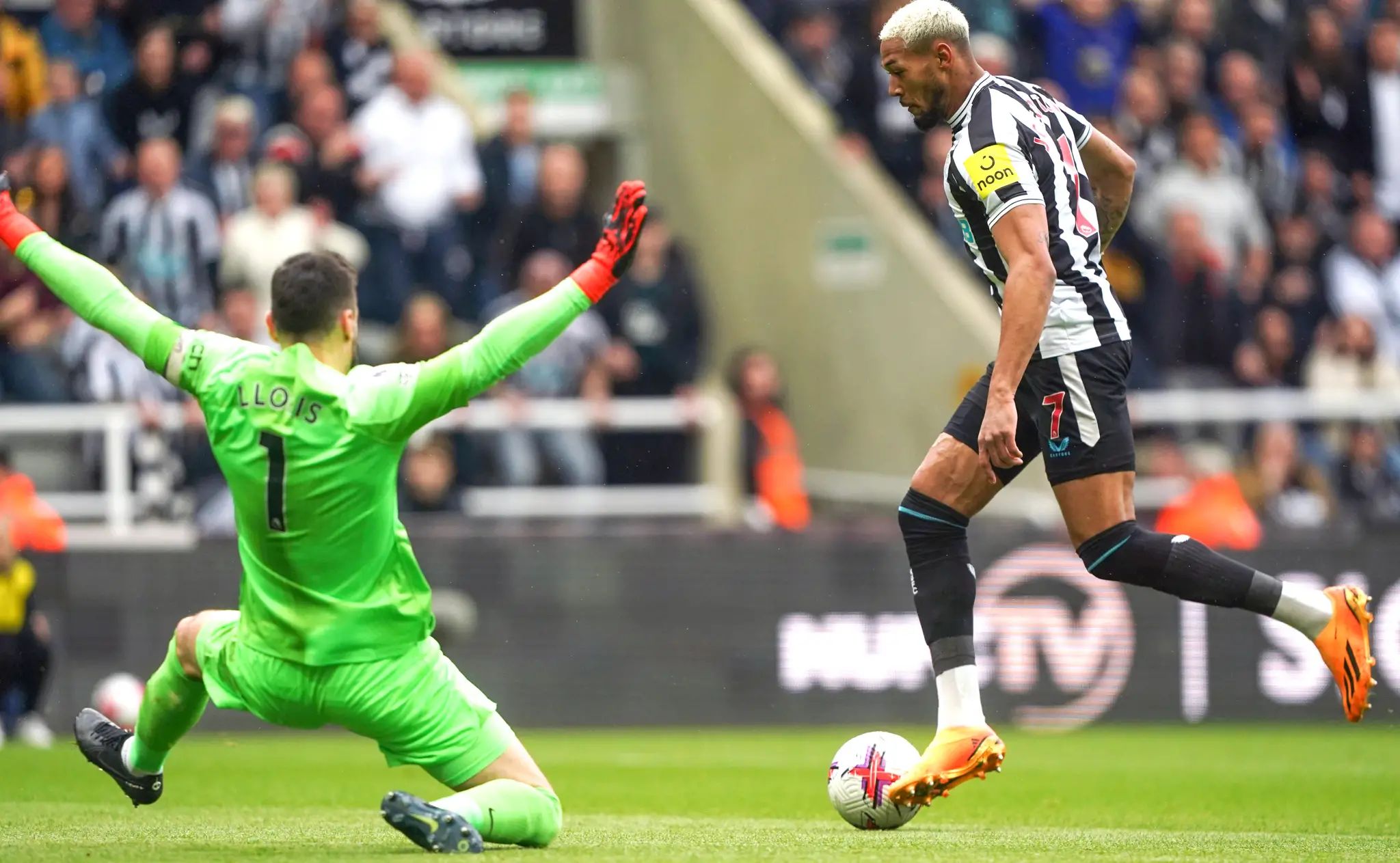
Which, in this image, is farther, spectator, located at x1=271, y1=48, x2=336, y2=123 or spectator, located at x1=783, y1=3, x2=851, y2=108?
spectator, located at x1=783, y1=3, x2=851, y2=108

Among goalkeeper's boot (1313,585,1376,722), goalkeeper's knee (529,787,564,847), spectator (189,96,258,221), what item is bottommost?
goalkeeper's knee (529,787,564,847)

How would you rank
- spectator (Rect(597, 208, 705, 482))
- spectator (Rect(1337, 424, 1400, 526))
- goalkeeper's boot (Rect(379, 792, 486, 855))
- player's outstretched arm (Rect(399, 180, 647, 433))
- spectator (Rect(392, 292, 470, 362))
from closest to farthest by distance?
goalkeeper's boot (Rect(379, 792, 486, 855)) → player's outstretched arm (Rect(399, 180, 647, 433)) → spectator (Rect(392, 292, 470, 362)) → spectator (Rect(597, 208, 705, 482)) → spectator (Rect(1337, 424, 1400, 526))

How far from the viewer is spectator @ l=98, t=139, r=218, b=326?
45.1ft

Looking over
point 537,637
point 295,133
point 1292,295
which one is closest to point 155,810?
point 537,637

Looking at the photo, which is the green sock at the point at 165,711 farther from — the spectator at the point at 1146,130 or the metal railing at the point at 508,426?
the spectator at the point at 1146,130

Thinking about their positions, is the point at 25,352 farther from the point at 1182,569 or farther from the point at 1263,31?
the point at 1263,31

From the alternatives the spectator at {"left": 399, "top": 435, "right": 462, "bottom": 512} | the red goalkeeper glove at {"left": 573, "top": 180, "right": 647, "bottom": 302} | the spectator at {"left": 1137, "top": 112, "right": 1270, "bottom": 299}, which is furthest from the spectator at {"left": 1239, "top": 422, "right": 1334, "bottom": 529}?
the red goalkeeper glove at {"left": 573, "top": 180, "right": 647, "bottom": 302}

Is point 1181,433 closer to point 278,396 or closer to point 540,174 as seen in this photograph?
point 540,174

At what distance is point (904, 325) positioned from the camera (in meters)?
15.6

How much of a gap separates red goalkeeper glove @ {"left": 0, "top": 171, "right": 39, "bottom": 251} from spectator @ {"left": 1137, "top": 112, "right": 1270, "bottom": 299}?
37.8ft

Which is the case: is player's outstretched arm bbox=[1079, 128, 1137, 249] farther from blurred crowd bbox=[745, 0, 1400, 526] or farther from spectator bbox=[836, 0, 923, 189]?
spectator bbox=[836, 0, 923, 189]

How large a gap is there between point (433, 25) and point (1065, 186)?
11919mm

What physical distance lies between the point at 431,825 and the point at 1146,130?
12.4m

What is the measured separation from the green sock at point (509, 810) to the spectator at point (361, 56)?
10420 mm
